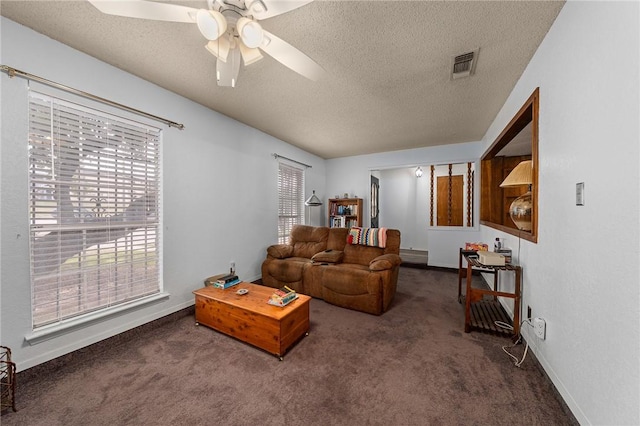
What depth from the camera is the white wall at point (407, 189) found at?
4516mm

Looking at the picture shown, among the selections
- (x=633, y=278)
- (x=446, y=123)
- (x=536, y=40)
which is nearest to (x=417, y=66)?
(x=536, y=40)

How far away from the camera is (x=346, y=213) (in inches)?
214

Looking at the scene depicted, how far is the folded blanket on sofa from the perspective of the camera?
3242 millimetres

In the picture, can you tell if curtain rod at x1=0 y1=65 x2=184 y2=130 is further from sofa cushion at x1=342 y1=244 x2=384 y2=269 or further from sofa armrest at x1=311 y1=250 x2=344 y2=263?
sofa cushion at x1=342 y1=244 x2=384 y2=269

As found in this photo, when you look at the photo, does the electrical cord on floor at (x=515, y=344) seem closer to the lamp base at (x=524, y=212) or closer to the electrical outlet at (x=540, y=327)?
the electrical outlet at (x=540, y=327)

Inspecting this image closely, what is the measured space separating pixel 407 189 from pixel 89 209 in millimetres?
6639

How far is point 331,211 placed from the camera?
5633 millimetres

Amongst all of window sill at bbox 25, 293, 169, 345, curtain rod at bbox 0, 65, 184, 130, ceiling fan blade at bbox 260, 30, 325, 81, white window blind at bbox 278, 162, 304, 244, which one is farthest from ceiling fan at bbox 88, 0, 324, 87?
white window blind at bbox 278, 162, 304, 244

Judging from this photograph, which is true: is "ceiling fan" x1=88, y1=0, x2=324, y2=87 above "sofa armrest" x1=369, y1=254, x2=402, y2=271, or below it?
above

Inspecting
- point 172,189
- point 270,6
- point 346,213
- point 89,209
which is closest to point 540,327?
point 270,6

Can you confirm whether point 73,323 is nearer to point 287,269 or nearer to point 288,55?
point 287,269

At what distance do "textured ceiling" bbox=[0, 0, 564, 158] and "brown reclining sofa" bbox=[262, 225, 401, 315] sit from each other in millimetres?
1786

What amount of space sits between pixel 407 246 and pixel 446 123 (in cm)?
416

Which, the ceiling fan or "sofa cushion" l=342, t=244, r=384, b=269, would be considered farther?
"sofa cushion" l=342, t=244, r=384, b=269
